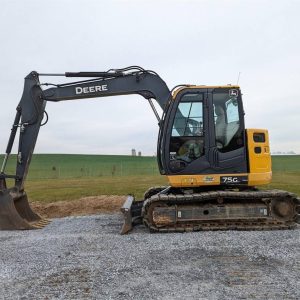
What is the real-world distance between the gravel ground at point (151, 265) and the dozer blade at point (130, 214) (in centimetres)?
38

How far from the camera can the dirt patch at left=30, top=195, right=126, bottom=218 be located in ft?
45.3

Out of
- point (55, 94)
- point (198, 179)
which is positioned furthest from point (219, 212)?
point (55, 94)

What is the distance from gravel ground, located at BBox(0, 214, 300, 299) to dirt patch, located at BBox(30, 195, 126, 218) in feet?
15.3

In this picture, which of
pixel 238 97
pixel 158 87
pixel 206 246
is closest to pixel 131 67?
pixel 158 87

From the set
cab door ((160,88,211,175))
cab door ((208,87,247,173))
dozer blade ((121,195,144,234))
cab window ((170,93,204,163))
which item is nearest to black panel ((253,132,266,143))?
cab door ((208,87,247,173))

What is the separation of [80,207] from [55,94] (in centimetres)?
531

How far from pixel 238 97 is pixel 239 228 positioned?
3.00m

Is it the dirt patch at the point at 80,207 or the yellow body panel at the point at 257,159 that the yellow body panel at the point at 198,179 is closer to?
the yellow body panel at the point at 257,159

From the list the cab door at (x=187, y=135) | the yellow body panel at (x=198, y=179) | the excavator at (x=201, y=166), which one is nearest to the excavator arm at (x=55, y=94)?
the excavator at (x=201, y=166)

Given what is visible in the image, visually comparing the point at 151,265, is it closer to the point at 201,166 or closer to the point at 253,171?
the point at 201,166

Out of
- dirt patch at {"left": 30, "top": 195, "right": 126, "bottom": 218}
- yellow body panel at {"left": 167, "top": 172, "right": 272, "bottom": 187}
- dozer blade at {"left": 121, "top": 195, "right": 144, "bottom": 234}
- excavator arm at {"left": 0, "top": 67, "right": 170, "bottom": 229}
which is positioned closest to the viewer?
dozer blade at {"left": 121, "top": 195, "right": 144, "bottom": 234}

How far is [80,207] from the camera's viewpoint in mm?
14562

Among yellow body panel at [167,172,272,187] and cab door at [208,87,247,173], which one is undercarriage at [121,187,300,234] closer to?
yellow body panel at [167,172,272,187]

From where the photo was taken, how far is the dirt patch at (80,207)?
45.3 ft
